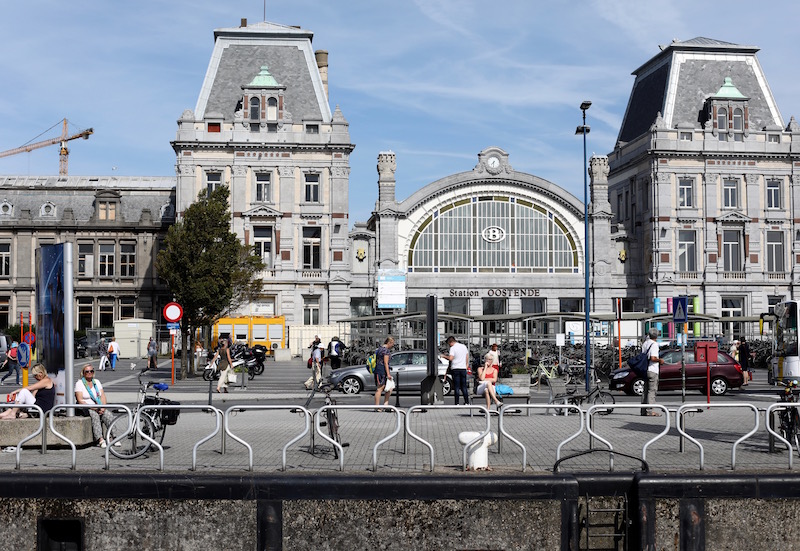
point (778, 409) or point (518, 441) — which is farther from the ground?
point (778, 409)

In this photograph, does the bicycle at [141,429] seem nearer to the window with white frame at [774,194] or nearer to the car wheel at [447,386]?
the car wheel at [447,386]

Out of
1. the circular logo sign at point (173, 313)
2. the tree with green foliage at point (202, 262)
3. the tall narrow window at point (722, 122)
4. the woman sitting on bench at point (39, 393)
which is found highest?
the tall narrow window at point (722, 122)

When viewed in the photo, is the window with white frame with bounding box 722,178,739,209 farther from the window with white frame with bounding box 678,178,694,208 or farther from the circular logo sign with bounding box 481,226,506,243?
the circular logo sign with bounding box 481,226,506,243

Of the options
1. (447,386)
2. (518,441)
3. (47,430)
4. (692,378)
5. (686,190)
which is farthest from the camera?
(686,190)

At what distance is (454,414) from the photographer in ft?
77.5

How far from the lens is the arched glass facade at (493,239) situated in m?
68.9

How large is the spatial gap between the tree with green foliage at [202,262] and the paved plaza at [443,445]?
888 inches

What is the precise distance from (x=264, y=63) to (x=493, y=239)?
19.5 meters

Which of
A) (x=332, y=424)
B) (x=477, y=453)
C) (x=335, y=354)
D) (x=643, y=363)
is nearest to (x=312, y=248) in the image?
(x=335, y=354)

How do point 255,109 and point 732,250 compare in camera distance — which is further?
point 732,250

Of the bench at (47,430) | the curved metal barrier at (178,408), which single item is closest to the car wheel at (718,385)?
the curved metal barrier at (178,408)

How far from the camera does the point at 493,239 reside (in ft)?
228

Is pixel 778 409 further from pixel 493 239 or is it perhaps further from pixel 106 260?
pixel 106 260

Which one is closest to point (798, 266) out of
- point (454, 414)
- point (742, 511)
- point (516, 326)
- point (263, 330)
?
point (516, 326)
